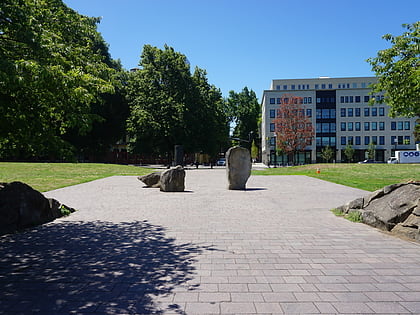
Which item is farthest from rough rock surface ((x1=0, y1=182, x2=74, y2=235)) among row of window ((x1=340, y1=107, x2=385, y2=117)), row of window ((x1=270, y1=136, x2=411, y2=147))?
row of window ((x1=340, y1=107, x2=385, y2=117))

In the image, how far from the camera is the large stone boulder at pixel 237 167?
15.3 meters

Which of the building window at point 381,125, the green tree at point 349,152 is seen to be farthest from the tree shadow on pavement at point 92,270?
the building window at point 381,125

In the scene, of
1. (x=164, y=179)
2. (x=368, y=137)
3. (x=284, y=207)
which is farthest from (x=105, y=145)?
(x=368, y=137)

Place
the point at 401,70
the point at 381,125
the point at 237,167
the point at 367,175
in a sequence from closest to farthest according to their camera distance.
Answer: the point at 401,70 < the point at 237,167 < the point at 367,175 < the point at 381,125

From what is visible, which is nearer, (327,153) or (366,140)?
(327,153)

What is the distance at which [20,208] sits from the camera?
7172 mm

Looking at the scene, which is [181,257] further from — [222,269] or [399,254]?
[399,254]

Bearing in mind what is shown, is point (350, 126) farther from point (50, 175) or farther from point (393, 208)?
point (393, 208)

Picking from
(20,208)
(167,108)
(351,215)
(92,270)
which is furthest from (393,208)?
(167,108)

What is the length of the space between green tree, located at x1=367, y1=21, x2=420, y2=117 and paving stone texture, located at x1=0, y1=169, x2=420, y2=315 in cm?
675

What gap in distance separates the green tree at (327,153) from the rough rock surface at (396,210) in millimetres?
62114

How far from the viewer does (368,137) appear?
74312 millimetres

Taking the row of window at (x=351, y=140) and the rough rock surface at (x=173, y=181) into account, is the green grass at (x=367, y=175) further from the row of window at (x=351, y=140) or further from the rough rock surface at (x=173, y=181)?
the row of window at (x=351, y=140)

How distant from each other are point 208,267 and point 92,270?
1.62 meters
